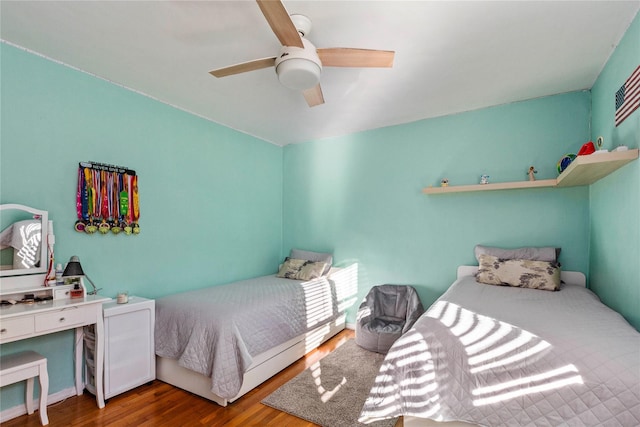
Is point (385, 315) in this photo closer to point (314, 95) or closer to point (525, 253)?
point (525, 253)

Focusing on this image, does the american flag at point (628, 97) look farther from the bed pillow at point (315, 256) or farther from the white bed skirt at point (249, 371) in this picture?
the white bed skirt at point (249, 371)

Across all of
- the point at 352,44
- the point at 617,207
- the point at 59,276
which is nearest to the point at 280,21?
the point at 352,44

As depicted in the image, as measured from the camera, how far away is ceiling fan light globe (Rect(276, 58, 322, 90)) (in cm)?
179

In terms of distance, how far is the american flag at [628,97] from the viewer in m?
1.75

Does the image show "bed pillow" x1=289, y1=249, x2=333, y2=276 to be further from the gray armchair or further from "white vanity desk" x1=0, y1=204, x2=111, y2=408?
"white vanity desk" x1=0, y1=204, x2=111, y2=408

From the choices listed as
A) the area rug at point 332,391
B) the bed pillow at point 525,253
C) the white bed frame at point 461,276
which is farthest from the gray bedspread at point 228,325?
the bed pillow at point 525,253

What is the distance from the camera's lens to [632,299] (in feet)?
5.91

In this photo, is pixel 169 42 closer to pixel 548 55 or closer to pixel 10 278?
pixel 10 278

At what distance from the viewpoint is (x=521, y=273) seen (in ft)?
8.55

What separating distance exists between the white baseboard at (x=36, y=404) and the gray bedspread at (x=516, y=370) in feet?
7.50

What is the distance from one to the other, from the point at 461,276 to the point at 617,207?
1448 mm

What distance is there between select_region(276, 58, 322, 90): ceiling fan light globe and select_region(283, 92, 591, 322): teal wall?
204cm

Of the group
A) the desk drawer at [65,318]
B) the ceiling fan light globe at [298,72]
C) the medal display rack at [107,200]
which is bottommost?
the desk drawer at [65,318]

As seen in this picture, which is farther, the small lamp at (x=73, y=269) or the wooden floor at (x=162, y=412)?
the small lamp at (x=73, y=269)
